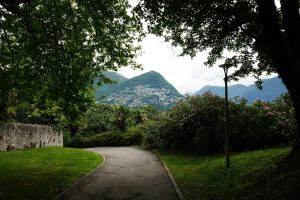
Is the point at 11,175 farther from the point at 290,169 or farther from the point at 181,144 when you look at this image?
the point at 181,144

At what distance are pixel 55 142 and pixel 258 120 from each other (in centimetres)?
2437

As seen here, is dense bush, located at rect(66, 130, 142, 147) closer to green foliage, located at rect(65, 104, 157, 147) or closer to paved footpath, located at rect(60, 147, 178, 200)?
green foliage, located at rect(65, 104, 157, 147)

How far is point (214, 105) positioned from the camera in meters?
24.7

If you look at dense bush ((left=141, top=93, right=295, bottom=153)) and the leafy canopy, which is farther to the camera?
dense bush ((left=141, top=93, right=295, bottom=153))

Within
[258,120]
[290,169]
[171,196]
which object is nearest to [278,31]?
[290,169]

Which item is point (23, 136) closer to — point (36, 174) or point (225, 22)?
point (36, 174)

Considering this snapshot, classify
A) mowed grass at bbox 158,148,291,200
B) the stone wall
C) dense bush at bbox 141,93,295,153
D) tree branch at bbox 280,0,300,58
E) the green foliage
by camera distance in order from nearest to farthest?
mowed grass at bbox 158,148,291,200 < tree branch at bbox 280,0,300,58 < dense bush at bbox 141,93,295,153 < the stone wall < the green foliage

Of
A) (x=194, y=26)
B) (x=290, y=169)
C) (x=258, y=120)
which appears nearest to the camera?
(x=290, y=169)

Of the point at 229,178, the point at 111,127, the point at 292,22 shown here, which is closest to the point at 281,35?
the point at 292,22

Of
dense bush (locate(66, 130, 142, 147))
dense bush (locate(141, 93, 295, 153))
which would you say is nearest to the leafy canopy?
dense bush (locate(141, 93, 295, 153))

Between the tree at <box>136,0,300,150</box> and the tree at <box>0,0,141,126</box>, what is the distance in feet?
8.24

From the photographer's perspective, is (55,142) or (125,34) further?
(55,142)

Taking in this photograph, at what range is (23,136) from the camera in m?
27.9

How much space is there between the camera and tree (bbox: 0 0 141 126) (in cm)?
1439
